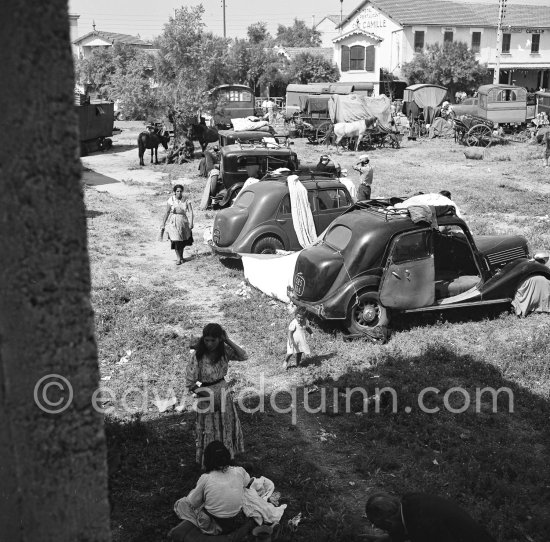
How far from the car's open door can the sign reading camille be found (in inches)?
1668

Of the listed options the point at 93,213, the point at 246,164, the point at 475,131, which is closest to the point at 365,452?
the point at 246,164

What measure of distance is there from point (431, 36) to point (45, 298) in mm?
49238

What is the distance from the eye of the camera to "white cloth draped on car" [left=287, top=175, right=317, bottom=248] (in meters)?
12.1

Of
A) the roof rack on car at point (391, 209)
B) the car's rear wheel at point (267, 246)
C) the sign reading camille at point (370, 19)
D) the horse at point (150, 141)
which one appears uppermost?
the sign reading camille at point (370, 19)

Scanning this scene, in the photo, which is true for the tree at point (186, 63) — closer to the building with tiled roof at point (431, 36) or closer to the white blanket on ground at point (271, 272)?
the white blanket on ground at point (271, 272)

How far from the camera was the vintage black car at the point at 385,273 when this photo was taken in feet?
30.0

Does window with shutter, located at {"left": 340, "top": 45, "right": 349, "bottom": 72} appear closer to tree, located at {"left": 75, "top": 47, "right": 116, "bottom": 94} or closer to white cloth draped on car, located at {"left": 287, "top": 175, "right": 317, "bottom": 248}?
tree, located at {"left": 75, "top": 47, "right": 116, "bottom": 94}

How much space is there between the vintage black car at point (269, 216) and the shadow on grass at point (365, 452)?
437 centimetres

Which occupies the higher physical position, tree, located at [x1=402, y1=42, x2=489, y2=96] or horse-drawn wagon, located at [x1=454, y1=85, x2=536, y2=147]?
tree, located at [x1=402, y1=42, x2=489, y2=96]

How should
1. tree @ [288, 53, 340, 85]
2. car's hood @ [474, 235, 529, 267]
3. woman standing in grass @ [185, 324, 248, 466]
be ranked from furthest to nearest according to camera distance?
tree @ [288, 53, 340, 85], car's hood @ [474, 235, 529, 267], woman standing in grass @ [185, 324, 248, 466]

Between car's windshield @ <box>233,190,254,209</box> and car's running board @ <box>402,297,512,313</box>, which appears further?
car's windshield @ <box>233,190,254,209</box>

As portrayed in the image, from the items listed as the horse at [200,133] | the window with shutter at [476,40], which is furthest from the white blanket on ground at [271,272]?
the window with shutter at [476,40]

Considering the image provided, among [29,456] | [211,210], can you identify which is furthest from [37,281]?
[211,210]

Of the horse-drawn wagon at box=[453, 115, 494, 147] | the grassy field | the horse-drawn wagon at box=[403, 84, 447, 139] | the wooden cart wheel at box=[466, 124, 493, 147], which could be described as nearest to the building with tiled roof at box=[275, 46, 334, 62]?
the horse-drawn wagon at box=[403, 84, 447, 139]
